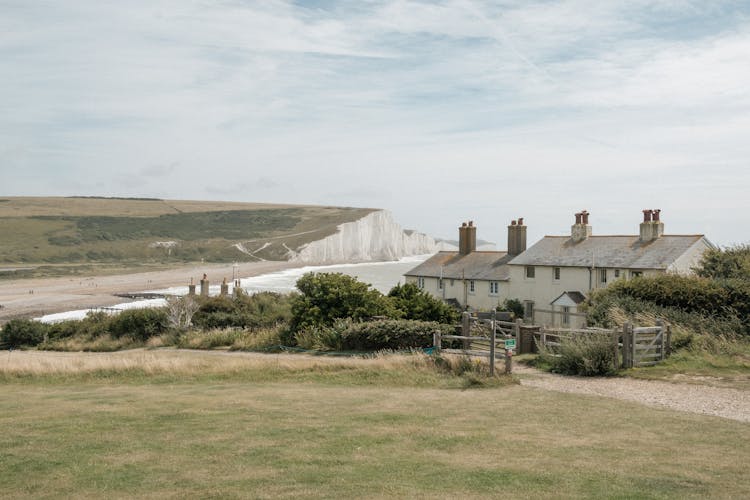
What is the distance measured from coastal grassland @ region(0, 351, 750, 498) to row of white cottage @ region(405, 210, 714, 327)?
22461mm

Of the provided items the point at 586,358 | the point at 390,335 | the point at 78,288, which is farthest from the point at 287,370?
the point at 78,288

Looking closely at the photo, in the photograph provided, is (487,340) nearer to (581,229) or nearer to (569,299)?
(569,299)

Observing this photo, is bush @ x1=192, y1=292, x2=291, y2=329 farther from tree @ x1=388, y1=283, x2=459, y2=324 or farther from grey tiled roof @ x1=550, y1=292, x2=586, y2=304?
grey tiled roof @ x1=550, y1=292, x2=586, y2=304

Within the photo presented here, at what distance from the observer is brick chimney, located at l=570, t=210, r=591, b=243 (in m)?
46.6

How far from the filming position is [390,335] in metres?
26.6

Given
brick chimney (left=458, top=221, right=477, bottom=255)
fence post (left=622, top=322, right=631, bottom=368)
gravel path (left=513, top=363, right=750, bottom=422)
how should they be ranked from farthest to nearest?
brick chimney (left=458, top=221, right=477, bottom=255)
fence post (left=622, top=322, right=631, bottom=368)
gravel path (left=513, top=363, right=750, bottom=422)

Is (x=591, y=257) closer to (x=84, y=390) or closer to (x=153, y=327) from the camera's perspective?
(x=153, y=327)

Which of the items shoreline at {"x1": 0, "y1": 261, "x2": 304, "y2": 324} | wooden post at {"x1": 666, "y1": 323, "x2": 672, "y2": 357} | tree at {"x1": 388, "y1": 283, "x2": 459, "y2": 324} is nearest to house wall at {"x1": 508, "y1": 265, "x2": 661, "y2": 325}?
tree at {"x1": 388, "y1": 283, "x2": 459, "y2": 324}

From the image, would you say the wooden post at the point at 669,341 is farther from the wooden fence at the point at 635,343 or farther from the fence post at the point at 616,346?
the fence post at the point at 616,346

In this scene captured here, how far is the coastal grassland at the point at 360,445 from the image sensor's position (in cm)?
896

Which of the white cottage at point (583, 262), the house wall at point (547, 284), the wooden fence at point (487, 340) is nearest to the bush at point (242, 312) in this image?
the wooden fence at point (487, 340)

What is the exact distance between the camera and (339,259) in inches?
7480

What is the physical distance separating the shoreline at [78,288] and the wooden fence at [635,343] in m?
50.5

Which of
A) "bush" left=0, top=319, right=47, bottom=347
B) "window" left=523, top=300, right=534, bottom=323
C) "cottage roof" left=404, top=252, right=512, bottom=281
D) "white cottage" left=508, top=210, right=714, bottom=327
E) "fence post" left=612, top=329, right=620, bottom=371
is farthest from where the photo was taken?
"cottage roof" left=404, top=252, right=512, bottom=281
